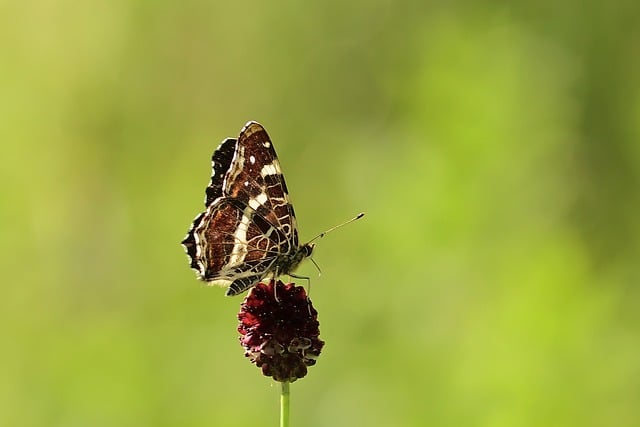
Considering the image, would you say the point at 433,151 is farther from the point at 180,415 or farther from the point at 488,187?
the point at 180,415

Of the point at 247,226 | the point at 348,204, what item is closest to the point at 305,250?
the point at 247,226

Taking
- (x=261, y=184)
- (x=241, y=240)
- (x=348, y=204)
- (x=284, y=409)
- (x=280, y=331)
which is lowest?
(x=284, y=409)

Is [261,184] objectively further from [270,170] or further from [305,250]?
[305,250]

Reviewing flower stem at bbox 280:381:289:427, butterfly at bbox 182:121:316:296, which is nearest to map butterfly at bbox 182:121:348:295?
butterfly at bbox 182:121:316:296

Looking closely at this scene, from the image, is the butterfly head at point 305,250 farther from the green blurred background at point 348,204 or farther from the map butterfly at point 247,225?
the green blurred background at point 348,204

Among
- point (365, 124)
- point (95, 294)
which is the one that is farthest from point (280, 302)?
point (365, 124)

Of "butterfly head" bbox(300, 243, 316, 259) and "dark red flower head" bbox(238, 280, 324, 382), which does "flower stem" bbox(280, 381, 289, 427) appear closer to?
"dark red flower head" bbox(238, 280, 324, 382)
